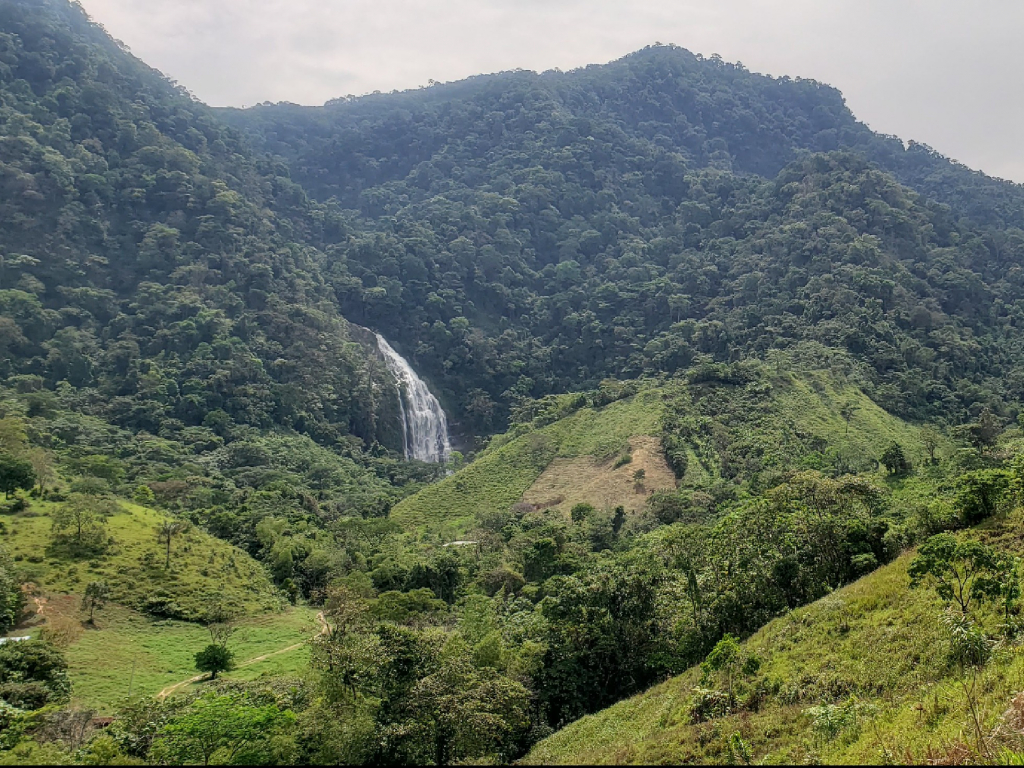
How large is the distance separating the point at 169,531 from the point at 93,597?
6.82 metres

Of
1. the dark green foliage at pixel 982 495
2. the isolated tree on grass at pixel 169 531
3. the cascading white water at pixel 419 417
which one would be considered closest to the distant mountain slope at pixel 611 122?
the cascading white water at pixel 419 417

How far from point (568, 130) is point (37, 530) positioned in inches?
4697

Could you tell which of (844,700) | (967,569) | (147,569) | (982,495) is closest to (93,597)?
(147,569)

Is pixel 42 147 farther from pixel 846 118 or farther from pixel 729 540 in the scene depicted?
pixel 846 118

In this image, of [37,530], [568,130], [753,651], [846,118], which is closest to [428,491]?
[37,530]

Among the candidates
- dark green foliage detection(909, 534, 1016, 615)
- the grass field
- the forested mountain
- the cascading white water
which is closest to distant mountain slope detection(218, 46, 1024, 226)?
the forested mountain

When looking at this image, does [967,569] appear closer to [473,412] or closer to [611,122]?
[473,412]

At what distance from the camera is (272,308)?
259 ft

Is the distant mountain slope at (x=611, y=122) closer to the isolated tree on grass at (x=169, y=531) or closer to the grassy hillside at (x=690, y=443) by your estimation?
the grassy hillside at (x=690, y=443)

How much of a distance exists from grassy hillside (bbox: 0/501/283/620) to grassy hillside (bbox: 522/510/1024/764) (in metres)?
19.7

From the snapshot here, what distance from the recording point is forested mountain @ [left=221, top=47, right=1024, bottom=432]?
72.8 m

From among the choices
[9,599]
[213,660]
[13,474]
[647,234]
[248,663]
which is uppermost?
[647,234]

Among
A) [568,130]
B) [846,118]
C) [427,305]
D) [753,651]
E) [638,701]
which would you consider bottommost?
[638,701]

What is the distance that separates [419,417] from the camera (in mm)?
81125
